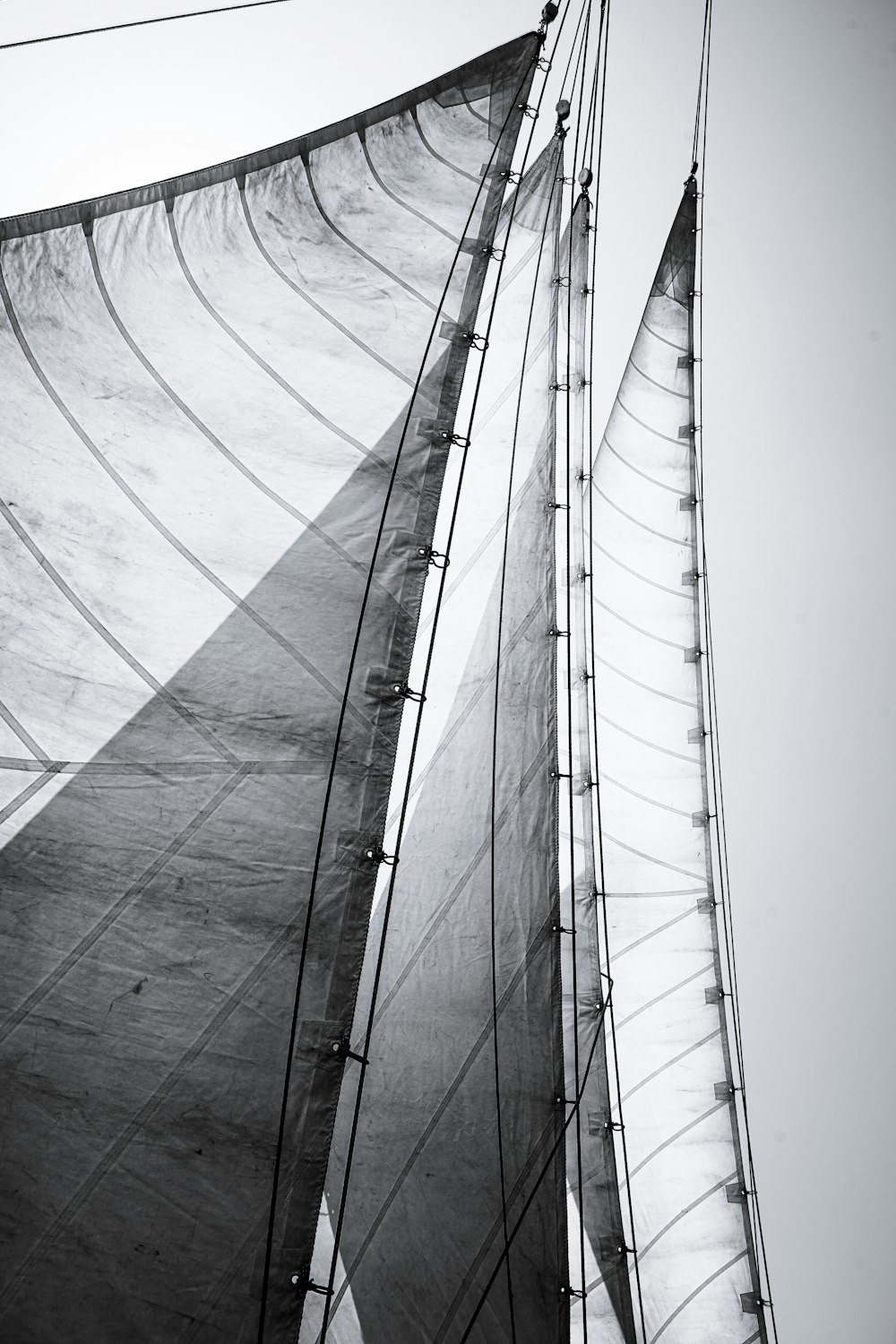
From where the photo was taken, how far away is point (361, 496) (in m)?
5.31

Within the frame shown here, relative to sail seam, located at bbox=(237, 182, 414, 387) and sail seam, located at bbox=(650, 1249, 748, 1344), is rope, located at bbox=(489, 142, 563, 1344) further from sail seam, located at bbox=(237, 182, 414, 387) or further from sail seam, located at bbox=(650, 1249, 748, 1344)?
sail seam, located at bbox=(650, 1249, 748, 1344)

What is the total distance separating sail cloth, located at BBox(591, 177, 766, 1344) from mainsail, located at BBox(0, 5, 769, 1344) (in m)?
4.36

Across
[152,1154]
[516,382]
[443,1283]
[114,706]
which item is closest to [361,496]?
[114,706]

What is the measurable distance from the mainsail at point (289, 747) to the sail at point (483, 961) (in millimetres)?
25

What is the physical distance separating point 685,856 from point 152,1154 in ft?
34.0

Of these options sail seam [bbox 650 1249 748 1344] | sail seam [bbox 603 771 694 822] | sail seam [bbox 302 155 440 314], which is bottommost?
sail seam [bbox 650 1249 748 1344]

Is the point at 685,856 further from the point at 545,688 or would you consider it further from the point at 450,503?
the point at 450,503

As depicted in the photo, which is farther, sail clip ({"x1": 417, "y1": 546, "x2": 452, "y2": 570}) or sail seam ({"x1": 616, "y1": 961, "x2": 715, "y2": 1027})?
sail seam ({"x1": 616, "y1": 961, "x2": 715, "y2": 1027})

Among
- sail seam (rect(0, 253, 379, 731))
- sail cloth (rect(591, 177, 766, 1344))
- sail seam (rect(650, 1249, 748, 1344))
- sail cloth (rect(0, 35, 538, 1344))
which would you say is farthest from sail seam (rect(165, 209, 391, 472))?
sail seam (rect(650, 1249, 748, 1344))

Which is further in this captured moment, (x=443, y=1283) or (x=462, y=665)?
(x=462, y=665)

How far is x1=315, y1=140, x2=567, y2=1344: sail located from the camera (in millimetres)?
5488

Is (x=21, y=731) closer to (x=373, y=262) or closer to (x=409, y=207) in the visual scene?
(x=373, y=262)

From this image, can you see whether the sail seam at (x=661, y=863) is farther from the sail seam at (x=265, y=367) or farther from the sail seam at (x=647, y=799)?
the sail seam at (x=265, y=367)

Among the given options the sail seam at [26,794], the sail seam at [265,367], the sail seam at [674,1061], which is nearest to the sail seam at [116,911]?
the sail seam at [26,794]
